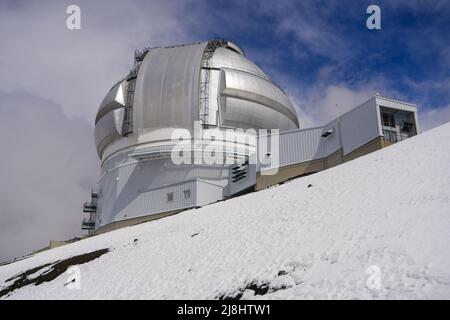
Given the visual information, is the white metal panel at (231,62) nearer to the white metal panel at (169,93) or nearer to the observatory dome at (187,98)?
the observatory dome at (187,98)

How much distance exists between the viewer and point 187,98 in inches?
1519

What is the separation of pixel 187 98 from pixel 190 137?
331 centimetres

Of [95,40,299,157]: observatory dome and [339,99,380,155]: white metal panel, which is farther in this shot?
[95,40,299,157]: observatory dome

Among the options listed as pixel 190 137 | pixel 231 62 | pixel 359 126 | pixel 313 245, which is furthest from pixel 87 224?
pixel 313 245

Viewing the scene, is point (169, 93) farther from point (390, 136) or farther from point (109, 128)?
point (390, 136)

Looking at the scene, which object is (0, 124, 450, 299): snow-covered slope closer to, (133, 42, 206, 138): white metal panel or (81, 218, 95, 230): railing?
(133, 42, 206, 138): white metal panel

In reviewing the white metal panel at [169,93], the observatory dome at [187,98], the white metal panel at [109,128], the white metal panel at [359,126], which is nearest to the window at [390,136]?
the white metal panel at [359,126]

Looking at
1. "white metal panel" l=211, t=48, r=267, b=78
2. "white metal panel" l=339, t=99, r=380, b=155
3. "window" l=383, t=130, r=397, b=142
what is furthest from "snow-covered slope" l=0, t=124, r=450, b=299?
"white metal panel" l=211, t=48, r=267, b=78

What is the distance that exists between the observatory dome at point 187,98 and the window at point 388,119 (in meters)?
13.8

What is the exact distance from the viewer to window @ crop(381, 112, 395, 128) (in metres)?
27.5

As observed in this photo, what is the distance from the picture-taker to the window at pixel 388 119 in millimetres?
27500

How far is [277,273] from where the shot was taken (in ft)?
38.0

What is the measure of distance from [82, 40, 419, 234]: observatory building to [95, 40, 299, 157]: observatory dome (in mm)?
85
